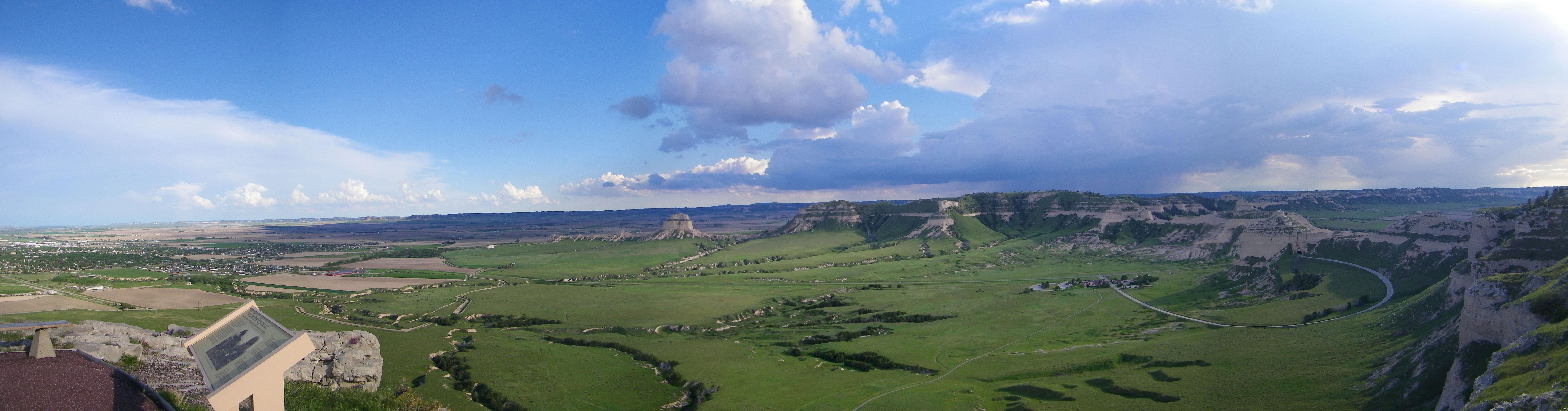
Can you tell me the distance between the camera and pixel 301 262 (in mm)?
173500

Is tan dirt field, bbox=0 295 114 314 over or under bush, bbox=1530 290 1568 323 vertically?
under

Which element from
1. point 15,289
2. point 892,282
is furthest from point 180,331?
point 892,282

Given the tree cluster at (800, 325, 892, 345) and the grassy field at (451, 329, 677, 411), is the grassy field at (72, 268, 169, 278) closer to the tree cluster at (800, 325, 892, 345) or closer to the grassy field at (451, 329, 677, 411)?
the grassy field at (451, 329, 677, 411)

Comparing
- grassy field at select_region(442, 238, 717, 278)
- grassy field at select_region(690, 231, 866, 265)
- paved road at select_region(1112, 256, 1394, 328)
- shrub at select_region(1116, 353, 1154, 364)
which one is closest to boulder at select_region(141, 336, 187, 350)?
shrub at select_region(1116, 353, 1154, 364)

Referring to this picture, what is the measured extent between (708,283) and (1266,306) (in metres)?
91.9

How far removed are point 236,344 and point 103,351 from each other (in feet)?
65.9

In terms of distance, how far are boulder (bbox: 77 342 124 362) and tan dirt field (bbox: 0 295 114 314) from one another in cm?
6629

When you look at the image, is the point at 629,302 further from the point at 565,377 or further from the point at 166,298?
the point at 166,298

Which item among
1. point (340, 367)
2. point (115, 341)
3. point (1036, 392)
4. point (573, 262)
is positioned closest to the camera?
point (115, 341)

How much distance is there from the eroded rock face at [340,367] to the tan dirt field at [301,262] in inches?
6137

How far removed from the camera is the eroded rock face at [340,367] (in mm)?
31312

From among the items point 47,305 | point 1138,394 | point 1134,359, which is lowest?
point 1138,394

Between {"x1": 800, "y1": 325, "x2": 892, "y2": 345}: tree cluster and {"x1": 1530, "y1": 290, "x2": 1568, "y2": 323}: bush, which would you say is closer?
{"x1": 1530, "y1": 290, "x2": 1568, "y2": 323}: bush

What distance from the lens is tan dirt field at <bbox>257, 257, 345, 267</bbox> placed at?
6432 inches
